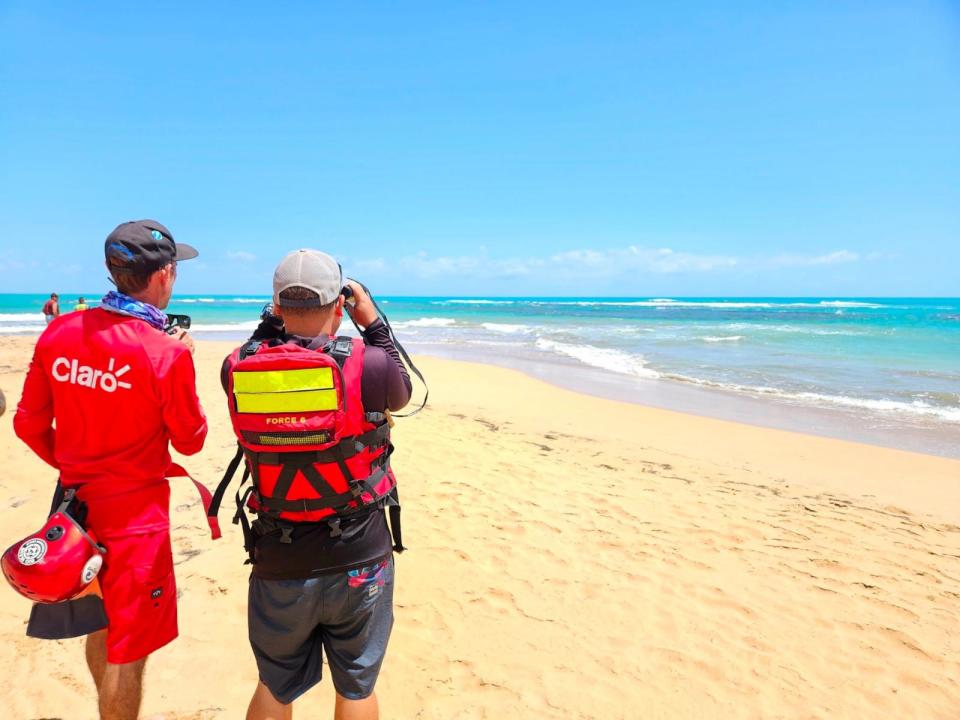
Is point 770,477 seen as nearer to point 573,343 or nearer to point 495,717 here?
point 495,717

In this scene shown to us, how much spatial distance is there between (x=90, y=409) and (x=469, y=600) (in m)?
2.67

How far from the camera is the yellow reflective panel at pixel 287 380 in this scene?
5.67 feet

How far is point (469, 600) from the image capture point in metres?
3.79

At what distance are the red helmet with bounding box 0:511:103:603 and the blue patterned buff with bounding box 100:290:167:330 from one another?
0.71 m

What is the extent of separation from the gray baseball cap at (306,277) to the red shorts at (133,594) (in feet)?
3.38

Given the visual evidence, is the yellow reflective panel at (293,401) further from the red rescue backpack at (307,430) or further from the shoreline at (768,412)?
the shoreline at (768,412)

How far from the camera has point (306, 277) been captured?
1.85m

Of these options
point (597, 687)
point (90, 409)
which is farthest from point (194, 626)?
point (597, 687)

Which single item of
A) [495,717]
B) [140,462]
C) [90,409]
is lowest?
[495,717]

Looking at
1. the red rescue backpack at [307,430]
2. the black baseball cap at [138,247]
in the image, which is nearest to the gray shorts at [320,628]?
the red rescue backpack at [307,430]

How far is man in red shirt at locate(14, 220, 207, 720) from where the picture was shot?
1931 mm

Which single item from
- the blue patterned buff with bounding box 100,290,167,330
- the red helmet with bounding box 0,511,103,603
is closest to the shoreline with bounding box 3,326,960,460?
the blue patterned buff with bounding box 100,290,167,330

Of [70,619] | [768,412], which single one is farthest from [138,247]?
[768,412]

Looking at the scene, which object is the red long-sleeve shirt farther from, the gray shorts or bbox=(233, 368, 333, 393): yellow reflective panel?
the gray shorts
